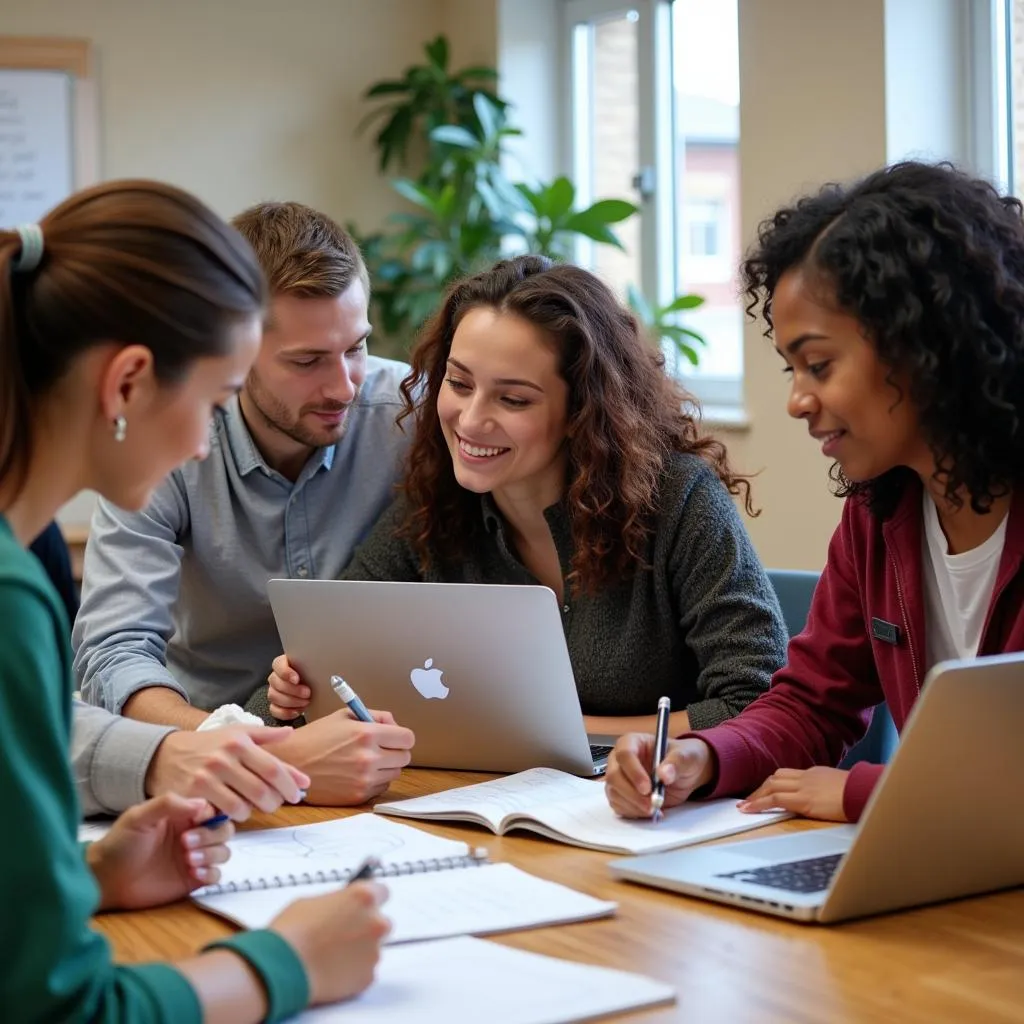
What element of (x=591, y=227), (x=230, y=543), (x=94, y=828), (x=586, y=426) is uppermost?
(x=591, y=227)

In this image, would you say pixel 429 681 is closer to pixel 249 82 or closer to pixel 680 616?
pixel 680 616

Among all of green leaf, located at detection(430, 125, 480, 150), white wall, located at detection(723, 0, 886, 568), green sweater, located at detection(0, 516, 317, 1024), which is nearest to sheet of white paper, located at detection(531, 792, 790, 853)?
green sweater, located at detection(0, 516, 317, 1024)

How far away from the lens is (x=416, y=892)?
1.24 m

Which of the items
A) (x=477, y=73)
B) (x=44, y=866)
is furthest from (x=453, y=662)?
(x=477, y=73)

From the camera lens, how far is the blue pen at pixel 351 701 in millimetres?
1584

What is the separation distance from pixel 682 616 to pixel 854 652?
0.29m

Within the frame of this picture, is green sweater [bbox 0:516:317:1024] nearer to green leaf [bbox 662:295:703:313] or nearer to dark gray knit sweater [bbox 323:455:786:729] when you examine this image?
dark gray knit sweater [bbox 323:455:786:729]

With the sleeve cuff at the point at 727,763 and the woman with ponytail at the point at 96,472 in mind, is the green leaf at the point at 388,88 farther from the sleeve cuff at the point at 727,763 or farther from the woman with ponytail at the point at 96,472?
the woman with ponytail at the point at 96,472

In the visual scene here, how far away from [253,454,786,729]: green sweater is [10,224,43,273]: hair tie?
39.0 inches

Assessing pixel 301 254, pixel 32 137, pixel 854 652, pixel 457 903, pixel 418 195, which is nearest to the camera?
pixel 457 903

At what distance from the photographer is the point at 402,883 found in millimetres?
1273

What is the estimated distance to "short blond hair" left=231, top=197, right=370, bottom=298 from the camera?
6.70ft

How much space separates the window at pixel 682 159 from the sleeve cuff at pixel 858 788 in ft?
8.65

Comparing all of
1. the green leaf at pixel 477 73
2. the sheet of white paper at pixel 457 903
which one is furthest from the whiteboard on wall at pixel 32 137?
the sheet of white paper at pixel 457 903
